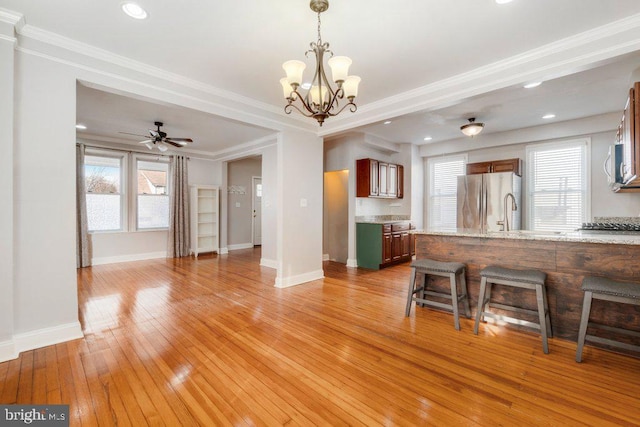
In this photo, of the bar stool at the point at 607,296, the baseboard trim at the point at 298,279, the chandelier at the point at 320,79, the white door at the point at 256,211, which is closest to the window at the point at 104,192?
the white door at the point at 256,211

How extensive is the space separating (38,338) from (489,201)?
255 inches

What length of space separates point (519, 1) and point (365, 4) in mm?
1150

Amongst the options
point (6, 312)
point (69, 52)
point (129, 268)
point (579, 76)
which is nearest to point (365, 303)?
point (6, 312)

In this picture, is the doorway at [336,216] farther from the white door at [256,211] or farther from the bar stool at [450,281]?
the bar stool at [450,281]

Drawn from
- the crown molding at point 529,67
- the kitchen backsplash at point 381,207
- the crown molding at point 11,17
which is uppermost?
the crown molding at point 11,17

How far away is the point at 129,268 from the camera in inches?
221

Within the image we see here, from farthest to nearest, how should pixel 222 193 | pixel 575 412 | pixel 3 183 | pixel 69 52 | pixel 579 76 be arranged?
pixel 222 193 → pixel 579 76 → pixel 69 52 → pixel 3 183 → pixel 575 412

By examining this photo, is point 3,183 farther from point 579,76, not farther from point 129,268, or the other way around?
point 579,76

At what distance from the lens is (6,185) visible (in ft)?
7.23

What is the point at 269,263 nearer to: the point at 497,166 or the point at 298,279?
the point at 298,279

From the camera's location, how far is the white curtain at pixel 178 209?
6898mm

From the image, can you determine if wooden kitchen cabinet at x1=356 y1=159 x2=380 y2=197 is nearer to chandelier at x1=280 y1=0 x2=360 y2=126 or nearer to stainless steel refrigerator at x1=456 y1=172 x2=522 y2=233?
stainless steel refrigerator at x1=456 y1=172 x2=522 y2=233

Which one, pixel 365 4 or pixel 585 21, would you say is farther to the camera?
pixel 585 21

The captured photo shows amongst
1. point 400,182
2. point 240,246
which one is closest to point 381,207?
point 400,182
